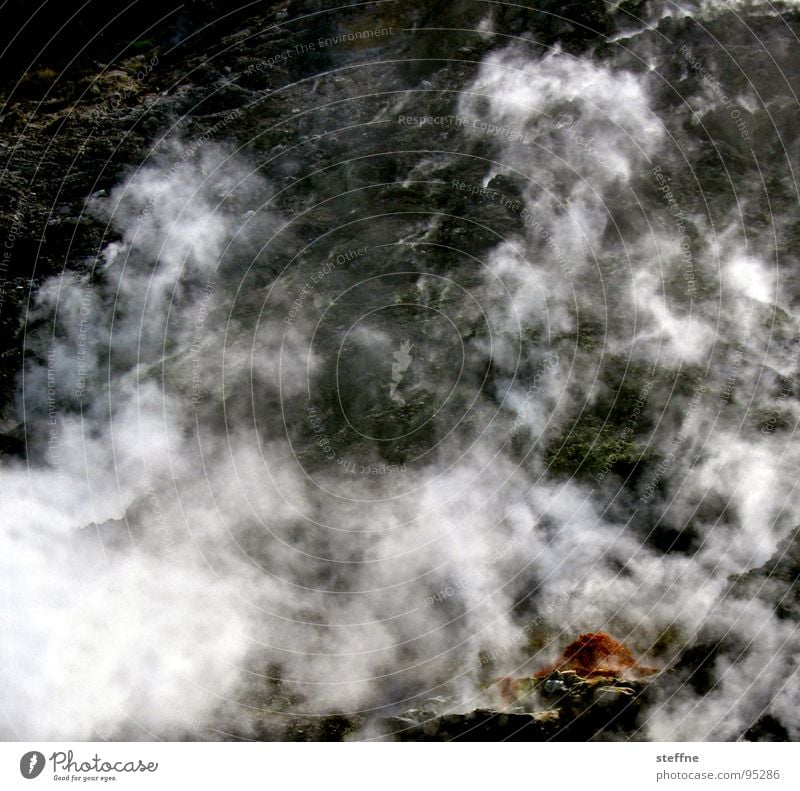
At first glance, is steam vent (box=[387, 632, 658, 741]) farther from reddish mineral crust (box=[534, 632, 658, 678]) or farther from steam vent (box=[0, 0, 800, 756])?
steam vent (box=[0, 0, 800, 756])

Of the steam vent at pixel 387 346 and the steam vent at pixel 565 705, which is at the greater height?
the steam vent at pixel 387 346

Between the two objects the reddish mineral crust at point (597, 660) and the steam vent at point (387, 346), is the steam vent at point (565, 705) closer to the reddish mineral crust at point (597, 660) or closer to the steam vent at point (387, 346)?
the reddish mineral crust at point (597, 660)

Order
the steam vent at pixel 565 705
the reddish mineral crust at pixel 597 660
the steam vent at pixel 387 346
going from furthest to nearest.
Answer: the steam vent at pixel 387 346
the reddish mineral crust at pixel 597 660
the steam vent at pixel 565 705

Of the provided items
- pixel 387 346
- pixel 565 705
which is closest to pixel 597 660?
pixel 565 705

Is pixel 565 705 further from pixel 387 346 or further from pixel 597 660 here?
pixel 387 346

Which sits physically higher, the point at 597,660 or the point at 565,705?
the point at 597,660

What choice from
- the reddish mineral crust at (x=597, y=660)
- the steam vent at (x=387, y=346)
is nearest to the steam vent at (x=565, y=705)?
the reddish mineral crust at (x=597, y=660)

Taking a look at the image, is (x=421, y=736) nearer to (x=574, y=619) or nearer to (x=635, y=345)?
(x=574, y=619)

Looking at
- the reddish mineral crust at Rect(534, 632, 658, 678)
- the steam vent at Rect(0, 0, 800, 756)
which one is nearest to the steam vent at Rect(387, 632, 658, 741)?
the reddish mineral crust at Rect(534, 632, 658, 678)
